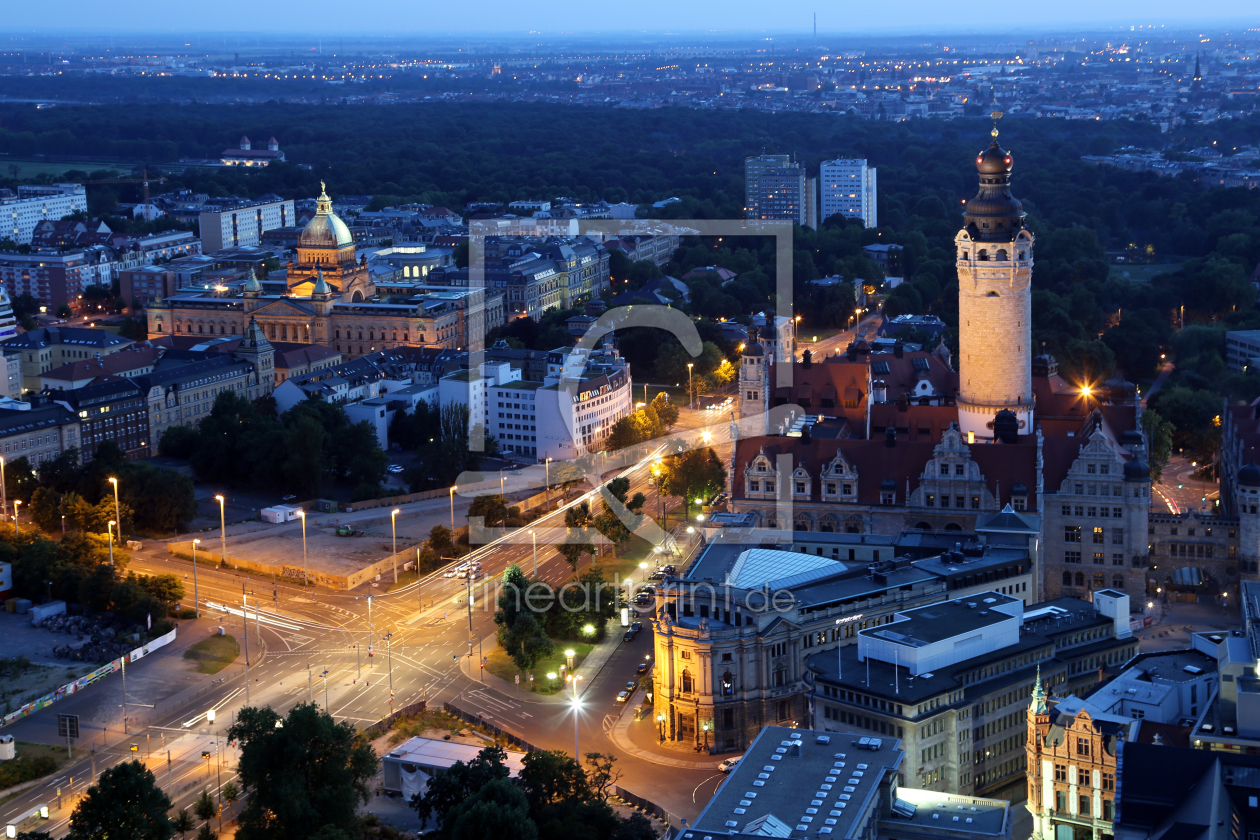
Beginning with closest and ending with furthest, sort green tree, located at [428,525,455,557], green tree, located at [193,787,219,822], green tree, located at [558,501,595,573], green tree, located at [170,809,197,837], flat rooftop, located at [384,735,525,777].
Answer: green tree, located at [170,809,197,837] → green tree, located at [193,787,219,822] → flat rooftop, located at [384,735,525,777] → green tree, located at [558,501,595,573] → green tree, located at [428,525,455,557]

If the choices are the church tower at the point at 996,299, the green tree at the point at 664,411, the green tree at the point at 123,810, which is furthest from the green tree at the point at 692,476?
the green tree at the point at 123,810

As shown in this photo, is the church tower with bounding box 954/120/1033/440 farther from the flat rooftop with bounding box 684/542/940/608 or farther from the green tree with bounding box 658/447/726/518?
the flat rooftop with bounding box 684/542/940/608

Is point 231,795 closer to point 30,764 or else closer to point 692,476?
point 30,764

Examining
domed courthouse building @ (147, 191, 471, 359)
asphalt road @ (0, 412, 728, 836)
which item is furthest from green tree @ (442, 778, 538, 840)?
domed courthouse building @ (147, 191, 471, 359)

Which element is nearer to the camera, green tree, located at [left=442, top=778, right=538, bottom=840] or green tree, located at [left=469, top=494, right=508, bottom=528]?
green tree, located at [left=442, top=778, right=538, bottom=840]

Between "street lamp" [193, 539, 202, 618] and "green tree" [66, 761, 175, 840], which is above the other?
"green tree" [66, 761, 175, 840]

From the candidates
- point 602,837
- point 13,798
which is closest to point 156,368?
point 13,798

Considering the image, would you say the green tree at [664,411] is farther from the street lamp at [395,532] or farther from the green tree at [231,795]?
the green tree at [231,795]
